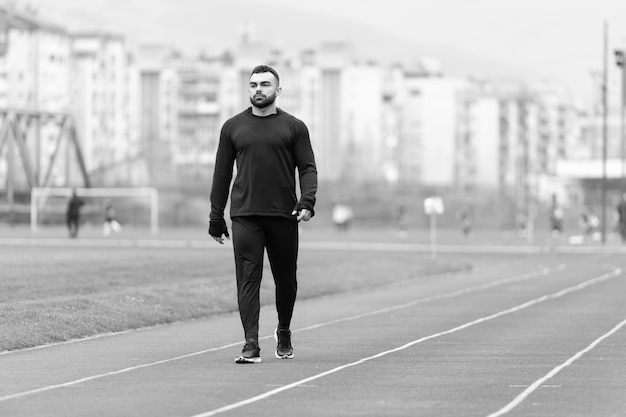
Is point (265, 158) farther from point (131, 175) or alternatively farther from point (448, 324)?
point (131, 175)

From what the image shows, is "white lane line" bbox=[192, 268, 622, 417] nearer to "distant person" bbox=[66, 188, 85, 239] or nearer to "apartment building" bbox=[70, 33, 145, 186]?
"distant person" bbox=[66, 188, 85, 239]

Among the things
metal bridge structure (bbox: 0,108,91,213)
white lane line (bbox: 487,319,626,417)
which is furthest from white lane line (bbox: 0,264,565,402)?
metal bridge structure (bbox: 0,108,91,213)

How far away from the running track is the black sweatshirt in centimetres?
144

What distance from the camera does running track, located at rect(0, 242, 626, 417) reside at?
12242mm

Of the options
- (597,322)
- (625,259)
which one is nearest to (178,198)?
(625,259)

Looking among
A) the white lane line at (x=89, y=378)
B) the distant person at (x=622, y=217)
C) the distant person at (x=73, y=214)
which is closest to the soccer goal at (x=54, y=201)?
the distant person at (x=73, y=214)

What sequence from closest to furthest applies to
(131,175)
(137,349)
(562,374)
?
(562,374)
(137,349)
(131,175)

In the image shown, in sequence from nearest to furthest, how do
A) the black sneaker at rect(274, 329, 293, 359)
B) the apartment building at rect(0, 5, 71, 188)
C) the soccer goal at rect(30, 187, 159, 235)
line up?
1. the black sneaker at rect(274, 329, 293, 359)
2. the soccer goal at rect(30, 187, 159, 235)
3. the apartment building at rect(0, 5, 71, 188)

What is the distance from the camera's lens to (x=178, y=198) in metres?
131

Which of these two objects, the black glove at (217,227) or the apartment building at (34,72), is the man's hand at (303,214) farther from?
the apartment building at (34,72)

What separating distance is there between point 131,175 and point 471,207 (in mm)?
36698

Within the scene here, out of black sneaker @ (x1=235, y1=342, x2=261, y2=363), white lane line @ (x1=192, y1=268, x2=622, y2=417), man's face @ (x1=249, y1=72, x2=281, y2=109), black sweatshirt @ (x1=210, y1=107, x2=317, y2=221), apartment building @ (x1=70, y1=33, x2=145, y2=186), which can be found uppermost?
apartment building @ (x1=70, y1=33, x2=145, y2=186)

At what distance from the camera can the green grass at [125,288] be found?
20828 mm

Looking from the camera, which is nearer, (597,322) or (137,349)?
(137,349)
